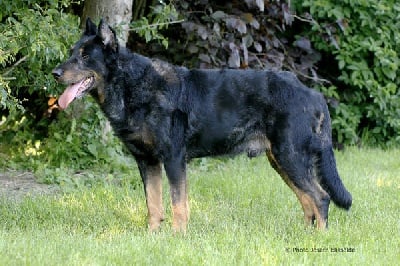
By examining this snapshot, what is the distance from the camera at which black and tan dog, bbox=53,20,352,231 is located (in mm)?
6109

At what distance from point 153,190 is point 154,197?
0.21ft

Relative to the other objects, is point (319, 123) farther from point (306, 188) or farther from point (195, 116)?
point (195, 116)

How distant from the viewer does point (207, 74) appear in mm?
6398

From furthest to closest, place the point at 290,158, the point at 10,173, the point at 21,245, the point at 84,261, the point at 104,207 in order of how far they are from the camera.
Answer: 1. the point at 10,173
2. the point at 104,207
3. the point at 290,158
4. the point at 21,245
5. the point at 84,261

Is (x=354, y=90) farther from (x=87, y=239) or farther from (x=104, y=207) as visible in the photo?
(x=87, y=239)

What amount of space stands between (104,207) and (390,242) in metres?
2.76

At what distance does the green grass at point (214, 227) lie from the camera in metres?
5.11

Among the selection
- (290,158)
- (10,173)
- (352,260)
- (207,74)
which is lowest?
(10,173)

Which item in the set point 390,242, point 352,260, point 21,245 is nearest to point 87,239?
point 21,245

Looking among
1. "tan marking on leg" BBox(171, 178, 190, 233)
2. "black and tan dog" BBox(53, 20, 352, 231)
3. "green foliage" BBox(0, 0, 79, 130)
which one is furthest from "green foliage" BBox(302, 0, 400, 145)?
"tan marking on leg" BBox(171, 178, 190, 233)

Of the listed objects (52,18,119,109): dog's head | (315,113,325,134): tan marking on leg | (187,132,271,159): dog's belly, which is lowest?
(187,132,271,159): dog's belly

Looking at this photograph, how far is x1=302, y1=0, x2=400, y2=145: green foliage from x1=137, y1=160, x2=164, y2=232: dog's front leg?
530cm

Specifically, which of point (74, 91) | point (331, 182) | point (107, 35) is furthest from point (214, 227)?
point (107, 35)

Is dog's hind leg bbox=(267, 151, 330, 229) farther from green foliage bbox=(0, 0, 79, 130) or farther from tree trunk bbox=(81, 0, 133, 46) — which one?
tree trunk bbox=(81, 0, 133, 46)
